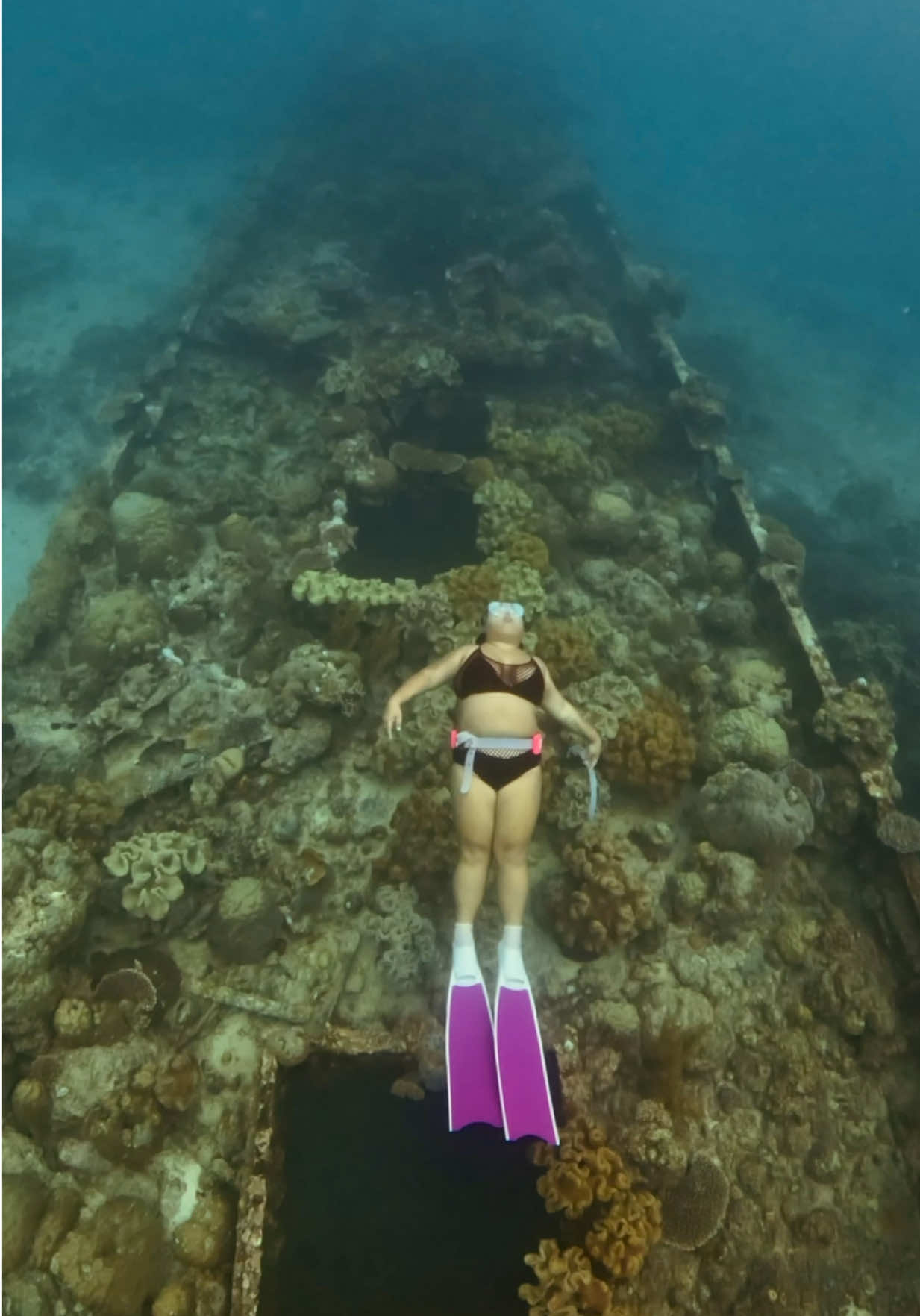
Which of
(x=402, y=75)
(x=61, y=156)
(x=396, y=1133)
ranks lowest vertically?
(x=61, y=156)

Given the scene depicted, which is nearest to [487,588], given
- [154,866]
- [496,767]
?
[496,767]

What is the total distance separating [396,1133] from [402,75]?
35758 millimetres

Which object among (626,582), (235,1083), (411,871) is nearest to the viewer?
(235,1083)

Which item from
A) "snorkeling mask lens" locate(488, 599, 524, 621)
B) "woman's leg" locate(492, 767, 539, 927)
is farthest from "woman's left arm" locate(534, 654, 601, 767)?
"woman's leg" locate(492, 767, 539, 927)

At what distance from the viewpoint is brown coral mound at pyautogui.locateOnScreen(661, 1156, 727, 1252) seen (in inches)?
188

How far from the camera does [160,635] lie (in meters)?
8.61

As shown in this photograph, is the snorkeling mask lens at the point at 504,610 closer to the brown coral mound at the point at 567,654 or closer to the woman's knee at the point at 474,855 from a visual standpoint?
the woman's knee at the point at 474,855

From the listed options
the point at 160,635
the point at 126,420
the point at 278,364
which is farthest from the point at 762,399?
the point at 160,635

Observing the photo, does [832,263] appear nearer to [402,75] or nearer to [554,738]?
[402,75]

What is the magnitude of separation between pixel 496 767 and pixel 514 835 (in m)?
0.50

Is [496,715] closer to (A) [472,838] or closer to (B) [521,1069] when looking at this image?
(A) [472,838]

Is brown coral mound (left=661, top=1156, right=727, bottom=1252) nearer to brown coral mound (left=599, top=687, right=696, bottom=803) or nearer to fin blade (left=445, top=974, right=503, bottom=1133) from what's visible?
fin blade (left=445, top=974, right=503, bottom=1133)

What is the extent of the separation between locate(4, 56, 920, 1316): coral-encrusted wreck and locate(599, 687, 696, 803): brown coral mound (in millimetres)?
33

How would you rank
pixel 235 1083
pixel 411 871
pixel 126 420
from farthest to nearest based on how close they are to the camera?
1. pixel 126 420
2. pixel 411 871
3. pixel 235 1083
